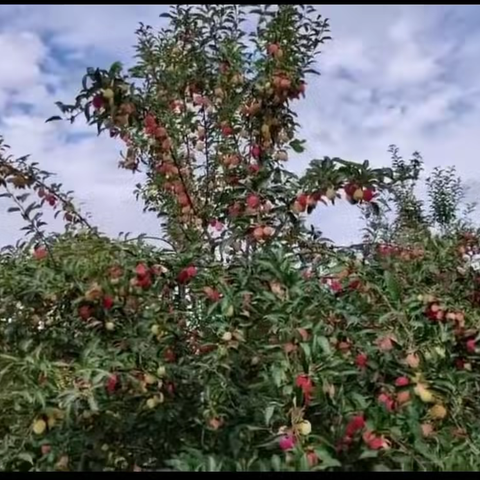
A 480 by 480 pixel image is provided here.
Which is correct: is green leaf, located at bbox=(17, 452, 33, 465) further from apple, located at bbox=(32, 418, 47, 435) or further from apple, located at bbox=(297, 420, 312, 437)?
apple, located at bbox=(297, 420, 312, 437)

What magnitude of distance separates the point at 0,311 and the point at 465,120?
2.68 meters

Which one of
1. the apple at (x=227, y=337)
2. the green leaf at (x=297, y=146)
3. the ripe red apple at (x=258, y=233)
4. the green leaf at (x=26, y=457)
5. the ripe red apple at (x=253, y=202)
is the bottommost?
the green leaf at (x=26, y=457)

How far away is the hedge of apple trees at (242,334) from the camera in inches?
65.6

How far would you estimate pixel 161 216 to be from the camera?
122 inches

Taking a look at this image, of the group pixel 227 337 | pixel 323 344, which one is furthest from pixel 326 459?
pixel 227 337

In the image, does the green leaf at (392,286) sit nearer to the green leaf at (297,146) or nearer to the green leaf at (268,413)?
the green leaf at (268,413)

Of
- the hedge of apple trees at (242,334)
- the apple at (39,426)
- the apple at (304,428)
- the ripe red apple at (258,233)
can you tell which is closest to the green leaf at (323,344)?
the hedge of apple trees at (242,334)

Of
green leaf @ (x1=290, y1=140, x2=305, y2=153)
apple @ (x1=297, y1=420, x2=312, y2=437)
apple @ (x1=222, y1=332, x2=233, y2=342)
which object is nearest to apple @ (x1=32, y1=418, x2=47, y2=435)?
apple @ (x1=222, y1=332, x2=233, y2=342)

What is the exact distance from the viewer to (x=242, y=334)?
1.89 m

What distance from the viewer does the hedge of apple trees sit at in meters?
1.67

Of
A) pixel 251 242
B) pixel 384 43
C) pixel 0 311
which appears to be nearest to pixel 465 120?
pixel 384 43

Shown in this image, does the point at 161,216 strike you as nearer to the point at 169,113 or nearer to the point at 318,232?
the point at 169,113

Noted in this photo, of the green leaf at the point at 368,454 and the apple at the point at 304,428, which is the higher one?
the apple at the point at 304,428

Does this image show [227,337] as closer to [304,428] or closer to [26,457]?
[304,428]
